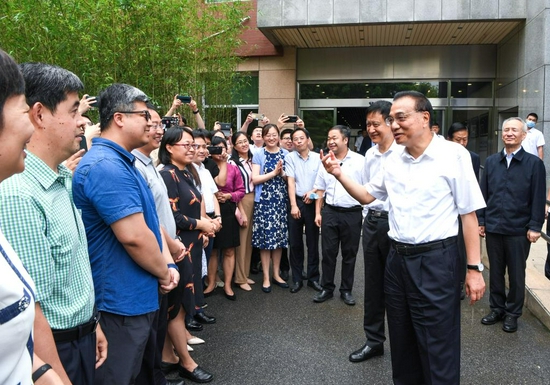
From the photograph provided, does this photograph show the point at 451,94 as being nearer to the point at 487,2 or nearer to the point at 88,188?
the point at 487,2

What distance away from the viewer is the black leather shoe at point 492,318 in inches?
165

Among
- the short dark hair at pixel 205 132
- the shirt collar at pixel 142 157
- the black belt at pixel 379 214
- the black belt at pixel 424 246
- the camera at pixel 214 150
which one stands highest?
the short dark hair at pixel 205 132

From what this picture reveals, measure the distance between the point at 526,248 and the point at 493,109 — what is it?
9.23 m

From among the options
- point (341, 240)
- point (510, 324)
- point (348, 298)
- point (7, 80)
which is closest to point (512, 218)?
point (510, 324)

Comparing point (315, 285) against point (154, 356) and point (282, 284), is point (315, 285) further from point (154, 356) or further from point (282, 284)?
point (154, 356)

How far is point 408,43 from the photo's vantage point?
1193 cm

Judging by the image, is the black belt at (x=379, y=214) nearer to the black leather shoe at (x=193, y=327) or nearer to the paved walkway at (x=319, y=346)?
the paved walkway at (x=319, y=346)

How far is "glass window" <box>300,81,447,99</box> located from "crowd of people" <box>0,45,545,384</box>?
292 inches

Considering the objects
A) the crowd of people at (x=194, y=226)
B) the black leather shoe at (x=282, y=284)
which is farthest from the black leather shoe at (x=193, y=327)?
the black leather shoe at (x=282, y=284)

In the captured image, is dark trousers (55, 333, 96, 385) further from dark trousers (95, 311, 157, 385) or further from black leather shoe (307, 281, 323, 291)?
black leather shoe (307, 281, 323, 291)

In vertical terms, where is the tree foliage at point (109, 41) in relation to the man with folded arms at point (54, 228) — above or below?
above

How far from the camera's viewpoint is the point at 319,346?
3.72 m

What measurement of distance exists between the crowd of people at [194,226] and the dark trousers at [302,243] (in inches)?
0.8

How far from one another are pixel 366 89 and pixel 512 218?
29.1 ft
